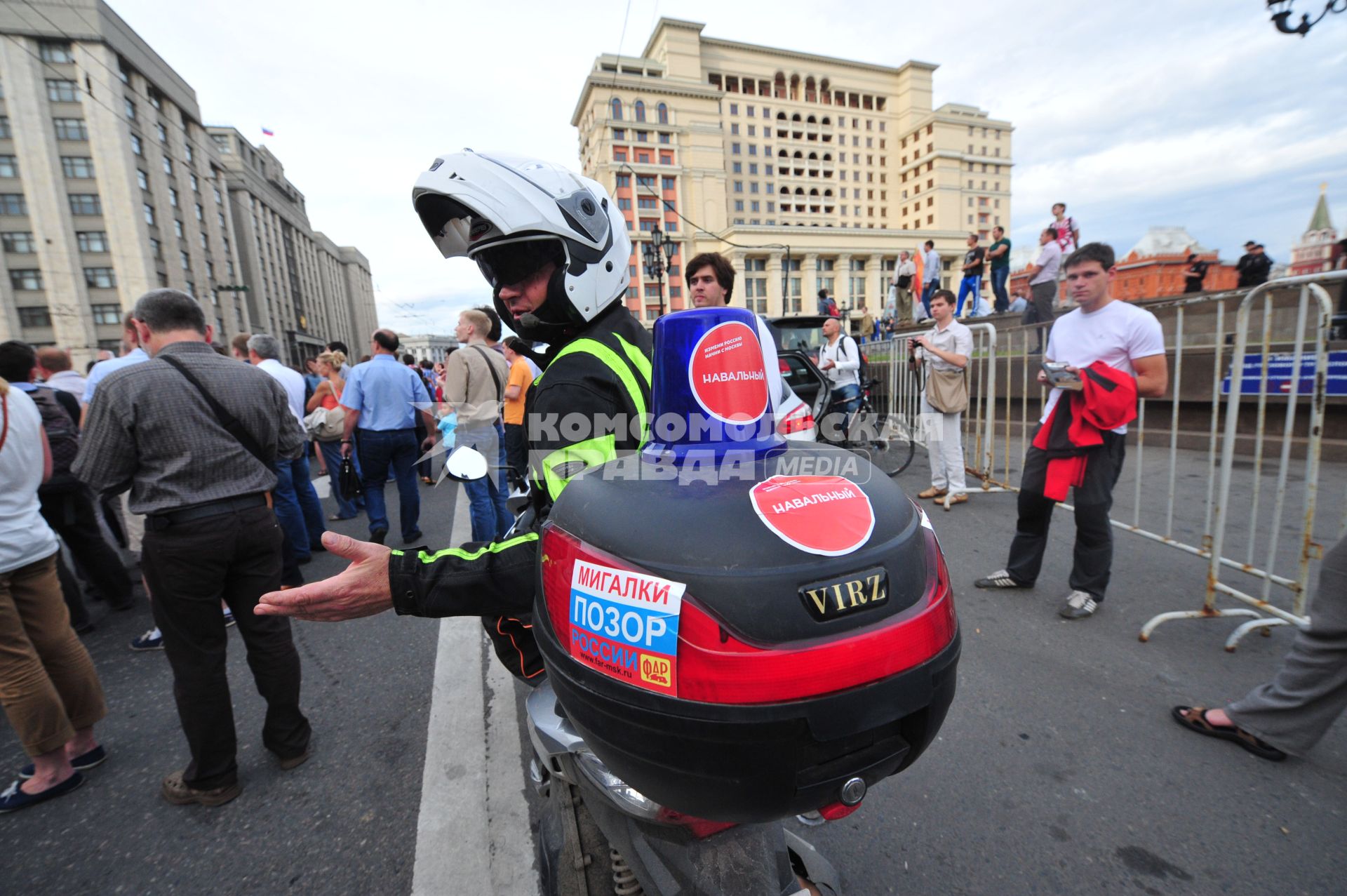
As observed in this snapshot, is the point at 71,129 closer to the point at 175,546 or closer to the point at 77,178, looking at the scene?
the point at 77,178

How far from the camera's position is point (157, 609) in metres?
2.33

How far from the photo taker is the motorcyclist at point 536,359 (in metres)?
1.16

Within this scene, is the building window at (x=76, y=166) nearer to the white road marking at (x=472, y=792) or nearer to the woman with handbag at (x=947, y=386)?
the white road marking at (x=472, y=792)

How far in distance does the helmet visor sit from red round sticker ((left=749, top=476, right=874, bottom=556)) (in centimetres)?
102

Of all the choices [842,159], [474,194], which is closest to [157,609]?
[474,194]

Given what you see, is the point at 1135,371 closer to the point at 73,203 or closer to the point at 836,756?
the point at 836,756

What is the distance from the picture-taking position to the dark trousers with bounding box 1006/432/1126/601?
10.8ft

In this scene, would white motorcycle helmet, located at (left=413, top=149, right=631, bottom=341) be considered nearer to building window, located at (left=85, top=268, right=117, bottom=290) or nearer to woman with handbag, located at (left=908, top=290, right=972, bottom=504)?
woman with handbag, located at (left=908, top=290, right=972, bottom=504)

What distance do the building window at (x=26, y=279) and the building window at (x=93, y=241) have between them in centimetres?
321

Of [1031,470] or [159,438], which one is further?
[1031,470]

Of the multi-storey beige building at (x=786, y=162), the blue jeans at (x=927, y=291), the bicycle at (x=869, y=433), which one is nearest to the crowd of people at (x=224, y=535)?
the bicycle at (x=869, y=433)

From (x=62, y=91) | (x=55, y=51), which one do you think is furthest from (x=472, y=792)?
(x=55, y=51)

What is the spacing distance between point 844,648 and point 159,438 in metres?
2.77

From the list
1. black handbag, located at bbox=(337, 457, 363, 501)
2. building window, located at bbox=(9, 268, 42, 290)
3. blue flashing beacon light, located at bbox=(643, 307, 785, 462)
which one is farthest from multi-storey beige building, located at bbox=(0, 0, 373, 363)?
blue flashing beacon light, located at bbox=(643, 307, 785, 462)
